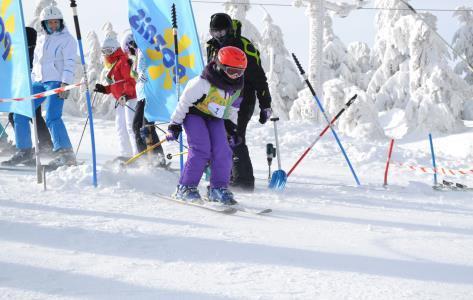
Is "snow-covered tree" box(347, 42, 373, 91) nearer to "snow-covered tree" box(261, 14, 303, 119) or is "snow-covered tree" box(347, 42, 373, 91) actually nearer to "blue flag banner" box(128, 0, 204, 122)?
"snow-covered tree" box(261, 14, 303, 119)

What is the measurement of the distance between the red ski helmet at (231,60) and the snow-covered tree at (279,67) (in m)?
32.9

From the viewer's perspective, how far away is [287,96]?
3875 cm

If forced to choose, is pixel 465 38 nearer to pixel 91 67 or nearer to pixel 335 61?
pixel 335 61

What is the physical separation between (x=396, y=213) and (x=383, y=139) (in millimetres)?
21923

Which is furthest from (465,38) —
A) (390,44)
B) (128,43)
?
(128,43)

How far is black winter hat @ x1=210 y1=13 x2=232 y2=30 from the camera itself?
5383 mm

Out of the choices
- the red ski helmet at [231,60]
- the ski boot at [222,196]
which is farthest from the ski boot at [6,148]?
the red ski helmet at [231,60]

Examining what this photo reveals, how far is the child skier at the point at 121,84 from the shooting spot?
7199 mm

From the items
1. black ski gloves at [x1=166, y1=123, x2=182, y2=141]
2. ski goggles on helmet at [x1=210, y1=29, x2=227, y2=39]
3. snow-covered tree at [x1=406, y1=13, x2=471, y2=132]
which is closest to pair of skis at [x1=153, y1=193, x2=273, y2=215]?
black ski gloves at [x1=166, y1=123, x2=182, y2=141]

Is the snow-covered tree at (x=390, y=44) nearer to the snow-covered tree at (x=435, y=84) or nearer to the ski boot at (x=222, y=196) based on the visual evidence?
the snow-covered tree at (x=435, y=84)

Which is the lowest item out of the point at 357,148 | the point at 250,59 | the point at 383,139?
the point at 383,139

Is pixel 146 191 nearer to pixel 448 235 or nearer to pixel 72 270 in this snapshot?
pixel 72 270

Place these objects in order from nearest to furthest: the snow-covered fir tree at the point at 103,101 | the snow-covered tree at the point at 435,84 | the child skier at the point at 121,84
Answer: the child skier at the point at 121,84, the snow-covered tree at the point at 435,84, the snow-covered fir tree at the point at 103,101

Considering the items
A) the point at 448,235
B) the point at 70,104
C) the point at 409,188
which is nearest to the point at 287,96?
the point at 70,104
